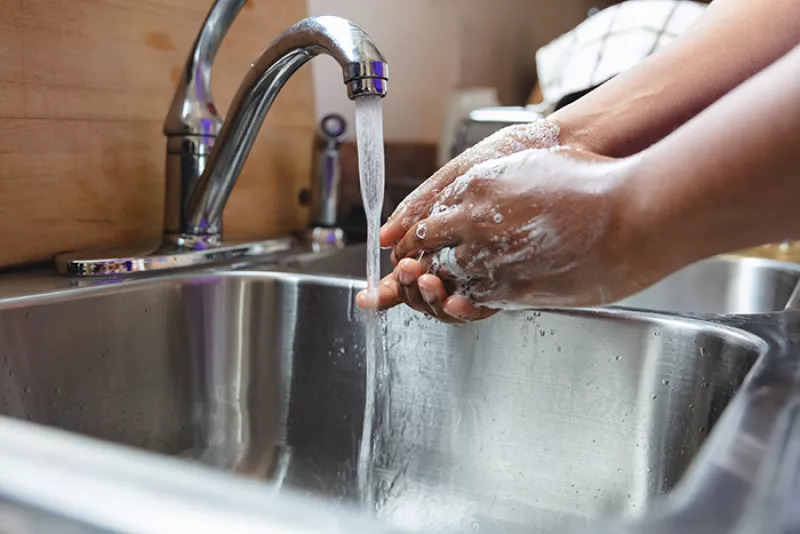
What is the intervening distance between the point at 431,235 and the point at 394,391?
0.22 m

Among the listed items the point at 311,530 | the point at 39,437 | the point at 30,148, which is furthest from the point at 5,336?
the point at 311,530

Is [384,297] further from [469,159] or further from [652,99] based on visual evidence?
[652,99]

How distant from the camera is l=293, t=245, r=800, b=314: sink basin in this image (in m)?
0.91

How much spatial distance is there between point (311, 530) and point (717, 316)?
45 centimetres

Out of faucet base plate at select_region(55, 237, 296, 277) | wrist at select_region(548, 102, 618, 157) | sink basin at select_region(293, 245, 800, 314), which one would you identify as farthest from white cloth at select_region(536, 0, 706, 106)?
faucet base plate at select_region(55, 237, 296, 277)

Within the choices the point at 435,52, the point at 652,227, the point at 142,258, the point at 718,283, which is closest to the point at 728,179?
the point at 652,227

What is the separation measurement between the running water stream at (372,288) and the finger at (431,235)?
0.10ft

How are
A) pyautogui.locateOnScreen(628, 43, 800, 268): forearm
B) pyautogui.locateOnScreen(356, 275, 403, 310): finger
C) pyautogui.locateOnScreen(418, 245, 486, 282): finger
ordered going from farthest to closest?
pyautogui.locateOnScreen(356, 275, 403, 310): finger → pyautogui.locateOnScreen(418, 245, 486, 282): finger → pyautogui.locateOnScreen(628, 43, 800, 268): forearm

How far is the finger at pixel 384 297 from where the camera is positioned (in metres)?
0.59

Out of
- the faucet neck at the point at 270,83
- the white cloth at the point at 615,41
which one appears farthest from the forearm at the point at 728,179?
the white cloth at the point at 615,41

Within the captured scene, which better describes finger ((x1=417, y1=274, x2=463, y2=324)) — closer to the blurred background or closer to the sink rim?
the sink rim

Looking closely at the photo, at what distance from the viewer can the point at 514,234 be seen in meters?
0.42

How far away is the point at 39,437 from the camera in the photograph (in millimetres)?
271

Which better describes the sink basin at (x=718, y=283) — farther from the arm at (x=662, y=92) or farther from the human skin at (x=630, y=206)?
the human skin at (x=630, y=206)
